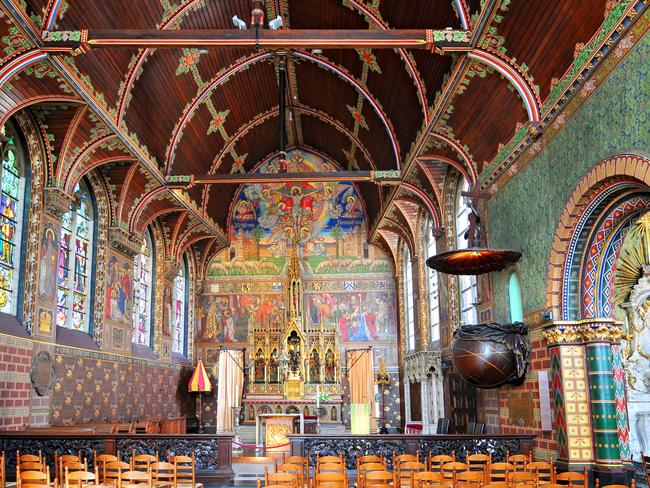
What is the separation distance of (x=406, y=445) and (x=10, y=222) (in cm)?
952

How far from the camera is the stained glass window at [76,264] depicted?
53.2ft

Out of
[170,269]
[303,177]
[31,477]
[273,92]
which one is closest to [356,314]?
[170,269]

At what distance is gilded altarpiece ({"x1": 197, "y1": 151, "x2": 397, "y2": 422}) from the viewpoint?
24.1 metres

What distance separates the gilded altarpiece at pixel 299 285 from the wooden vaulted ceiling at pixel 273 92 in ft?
8.54

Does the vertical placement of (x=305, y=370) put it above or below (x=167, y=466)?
above

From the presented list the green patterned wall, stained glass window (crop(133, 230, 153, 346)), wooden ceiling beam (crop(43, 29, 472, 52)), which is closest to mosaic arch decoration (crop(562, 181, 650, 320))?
the green patterned wall

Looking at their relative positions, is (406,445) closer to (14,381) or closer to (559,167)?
(559,167)

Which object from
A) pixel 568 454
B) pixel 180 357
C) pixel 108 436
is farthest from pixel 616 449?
pixel 180 357

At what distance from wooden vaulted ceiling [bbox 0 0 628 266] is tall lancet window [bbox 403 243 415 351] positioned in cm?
205

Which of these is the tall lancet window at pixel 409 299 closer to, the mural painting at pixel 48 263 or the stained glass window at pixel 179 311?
the stained glass window at pixel 179 311

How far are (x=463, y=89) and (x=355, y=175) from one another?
18.7ft

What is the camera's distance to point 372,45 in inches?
447

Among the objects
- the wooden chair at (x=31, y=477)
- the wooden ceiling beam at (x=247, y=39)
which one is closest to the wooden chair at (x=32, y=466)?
the wooden chair at (x=31, y=477)

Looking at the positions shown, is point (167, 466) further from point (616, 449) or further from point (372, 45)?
point (372, 45)
